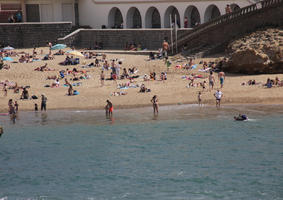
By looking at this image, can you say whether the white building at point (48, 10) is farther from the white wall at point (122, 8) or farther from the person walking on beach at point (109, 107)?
the person walking on beach at point (109, 107)

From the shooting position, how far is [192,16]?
50375 millimetres

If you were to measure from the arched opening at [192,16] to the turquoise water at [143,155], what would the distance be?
629 inches

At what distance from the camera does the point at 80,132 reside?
3256 cm

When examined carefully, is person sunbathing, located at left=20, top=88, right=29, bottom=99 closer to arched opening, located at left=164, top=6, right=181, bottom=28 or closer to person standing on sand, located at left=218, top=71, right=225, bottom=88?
person standing on sand, located at left=218, top=71, right=225, bottom=88

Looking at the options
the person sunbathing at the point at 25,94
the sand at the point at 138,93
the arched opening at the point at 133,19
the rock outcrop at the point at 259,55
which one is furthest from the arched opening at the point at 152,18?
the person sunbathing at the point at 25,94

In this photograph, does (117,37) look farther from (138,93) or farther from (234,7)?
(138,93)

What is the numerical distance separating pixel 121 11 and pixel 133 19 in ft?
4.08

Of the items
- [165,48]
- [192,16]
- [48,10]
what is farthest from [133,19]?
[165,48]

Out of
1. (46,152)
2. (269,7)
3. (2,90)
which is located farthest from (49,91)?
(269,7)

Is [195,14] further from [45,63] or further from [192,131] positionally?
[192,131]

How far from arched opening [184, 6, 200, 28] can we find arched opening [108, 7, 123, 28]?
7.06 m

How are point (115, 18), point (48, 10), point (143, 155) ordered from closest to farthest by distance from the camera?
1. point (143, 155)
2. point (115, 18)
3. point (48, 10)

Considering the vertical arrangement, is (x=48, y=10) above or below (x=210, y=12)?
above

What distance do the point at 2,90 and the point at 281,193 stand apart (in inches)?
833
